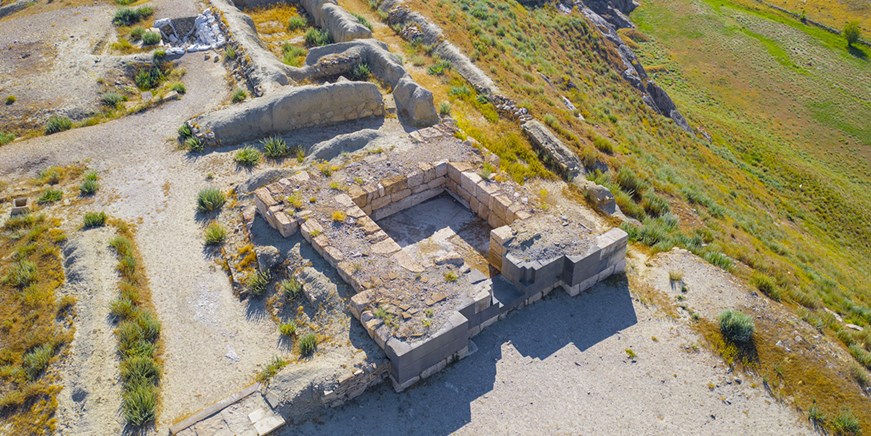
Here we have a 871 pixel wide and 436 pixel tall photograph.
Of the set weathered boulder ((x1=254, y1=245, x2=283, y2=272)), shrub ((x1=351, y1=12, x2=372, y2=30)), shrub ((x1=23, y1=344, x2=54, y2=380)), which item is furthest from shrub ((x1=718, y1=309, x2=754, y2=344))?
shrub ((x1=351, y1=12, x2=372, y2=30))

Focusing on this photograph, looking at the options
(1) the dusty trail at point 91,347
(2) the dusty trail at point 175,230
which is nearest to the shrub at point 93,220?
(1) the dusty trail at point 91,347

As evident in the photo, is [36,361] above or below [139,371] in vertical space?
below

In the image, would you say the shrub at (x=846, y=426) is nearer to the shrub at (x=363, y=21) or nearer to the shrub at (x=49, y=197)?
the shrub at (x=49, y=197)

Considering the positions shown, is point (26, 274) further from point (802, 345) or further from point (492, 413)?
point (802, 345)

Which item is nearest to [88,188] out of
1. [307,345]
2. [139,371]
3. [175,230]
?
[175,230]

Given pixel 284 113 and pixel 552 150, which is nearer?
pixel 284 113

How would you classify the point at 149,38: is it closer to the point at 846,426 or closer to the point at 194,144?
the point at 194,144

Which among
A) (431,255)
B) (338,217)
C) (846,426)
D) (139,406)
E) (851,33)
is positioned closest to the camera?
(139,406)

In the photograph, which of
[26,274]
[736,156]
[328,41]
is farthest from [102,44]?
[736,156]
